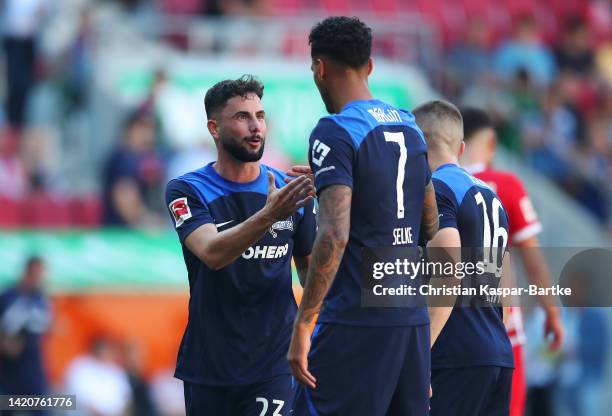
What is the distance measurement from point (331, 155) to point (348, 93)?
0.39m

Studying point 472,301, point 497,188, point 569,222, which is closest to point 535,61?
point 569,222

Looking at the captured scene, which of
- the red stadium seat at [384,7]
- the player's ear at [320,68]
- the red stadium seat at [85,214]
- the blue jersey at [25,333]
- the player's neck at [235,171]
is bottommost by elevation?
the blue jersey at [25,333]

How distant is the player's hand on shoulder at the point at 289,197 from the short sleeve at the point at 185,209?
72 centimetres

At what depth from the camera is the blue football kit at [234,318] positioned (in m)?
6.83

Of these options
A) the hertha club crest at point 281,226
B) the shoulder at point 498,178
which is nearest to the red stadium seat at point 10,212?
the shoulder at point 498,178

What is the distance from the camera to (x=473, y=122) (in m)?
8.38

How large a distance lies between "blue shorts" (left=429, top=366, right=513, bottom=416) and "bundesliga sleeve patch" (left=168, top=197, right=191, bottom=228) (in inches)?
64.4

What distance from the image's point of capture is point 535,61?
1891 centimetres

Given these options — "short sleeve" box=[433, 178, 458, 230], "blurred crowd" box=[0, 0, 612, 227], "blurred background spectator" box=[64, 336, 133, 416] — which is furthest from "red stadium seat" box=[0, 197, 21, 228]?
"short sleeve" box=[433, 178, 458, 230]

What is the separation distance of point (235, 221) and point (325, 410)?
136 centimetres

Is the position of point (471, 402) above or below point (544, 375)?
above

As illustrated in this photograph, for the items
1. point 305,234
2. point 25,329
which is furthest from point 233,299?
point 25,329

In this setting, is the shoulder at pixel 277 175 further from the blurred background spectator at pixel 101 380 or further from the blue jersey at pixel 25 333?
the blurred background spectator at pixel 101 380

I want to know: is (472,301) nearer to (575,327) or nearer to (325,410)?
(325,410)
